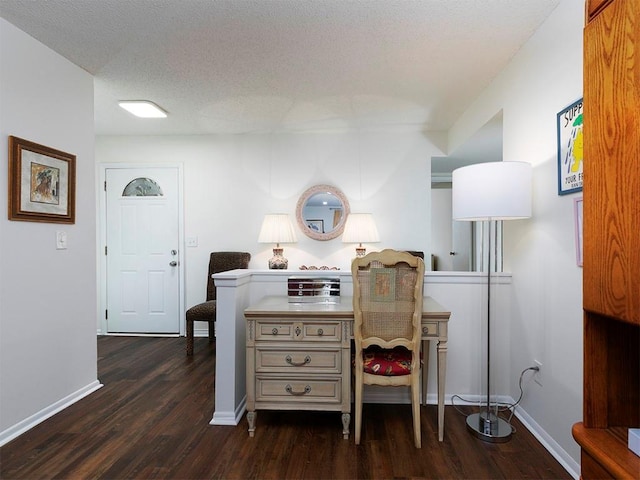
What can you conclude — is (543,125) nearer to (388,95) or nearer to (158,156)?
(388,95)

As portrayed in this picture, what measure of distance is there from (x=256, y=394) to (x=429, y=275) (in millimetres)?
1408

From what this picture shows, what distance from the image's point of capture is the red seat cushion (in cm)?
202

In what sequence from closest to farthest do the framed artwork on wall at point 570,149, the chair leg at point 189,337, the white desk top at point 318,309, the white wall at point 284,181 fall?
the framed artwork on wall at point 570,149, the white desk top at point 318,309, the chair leg at point 189,337, the white wall at point 284,181

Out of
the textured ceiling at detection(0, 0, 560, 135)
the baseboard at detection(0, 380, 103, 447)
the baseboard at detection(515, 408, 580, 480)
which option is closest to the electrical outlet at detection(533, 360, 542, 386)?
the baseboard at detection(515, 408, 580, 480)

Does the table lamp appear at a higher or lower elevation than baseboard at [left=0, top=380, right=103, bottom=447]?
higher

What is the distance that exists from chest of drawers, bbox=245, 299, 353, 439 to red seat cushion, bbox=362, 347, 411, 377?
5.1 inches

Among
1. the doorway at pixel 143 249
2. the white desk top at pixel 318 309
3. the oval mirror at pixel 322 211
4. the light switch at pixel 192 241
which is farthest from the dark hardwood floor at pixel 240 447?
the oval mirror at pixel 322 211

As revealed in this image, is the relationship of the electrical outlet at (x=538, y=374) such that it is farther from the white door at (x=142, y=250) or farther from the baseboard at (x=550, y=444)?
the white door at (x=142, y=250)

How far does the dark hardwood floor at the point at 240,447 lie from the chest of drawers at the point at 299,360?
196 mm

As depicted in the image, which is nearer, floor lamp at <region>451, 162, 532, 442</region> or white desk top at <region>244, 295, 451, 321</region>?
floor lamp at <region>451, 162, 532, 442</region>

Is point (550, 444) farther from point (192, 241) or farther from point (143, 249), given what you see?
point (143, 249)

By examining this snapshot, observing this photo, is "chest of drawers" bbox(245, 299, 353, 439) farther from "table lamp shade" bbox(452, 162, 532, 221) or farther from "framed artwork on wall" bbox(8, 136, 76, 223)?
"framed artwork on wall" bbox(8, 136, 76, 223)

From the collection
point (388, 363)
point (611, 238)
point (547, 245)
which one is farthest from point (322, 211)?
point (611, 238)

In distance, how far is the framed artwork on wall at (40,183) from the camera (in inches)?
84.0
